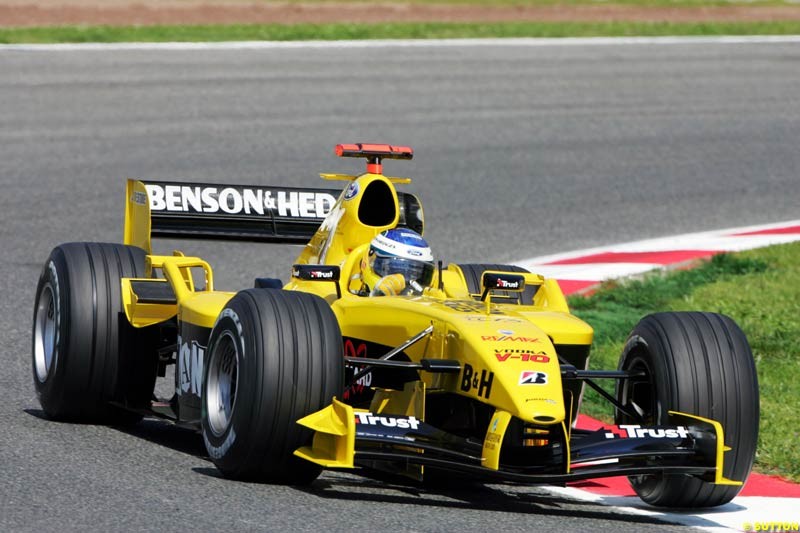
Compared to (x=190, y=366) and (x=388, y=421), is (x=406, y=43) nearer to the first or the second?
(x=190, y=366)

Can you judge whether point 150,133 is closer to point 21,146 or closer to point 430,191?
point 21,146

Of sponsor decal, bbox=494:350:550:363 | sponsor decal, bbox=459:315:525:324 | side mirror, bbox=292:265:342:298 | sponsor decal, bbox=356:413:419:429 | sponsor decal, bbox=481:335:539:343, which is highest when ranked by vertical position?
side mirror, bbox=292:265:342:298

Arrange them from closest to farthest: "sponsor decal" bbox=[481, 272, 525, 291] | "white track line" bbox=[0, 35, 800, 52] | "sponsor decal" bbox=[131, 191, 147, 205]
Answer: "sponsor decal" bbox=[481, 272, 525, 291] → "sponsor decal" bbox=[131, 191, 147, 205] → "white track line" bbox=[0, 35, 800, 52]

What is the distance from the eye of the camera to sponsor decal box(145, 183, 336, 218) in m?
9.69

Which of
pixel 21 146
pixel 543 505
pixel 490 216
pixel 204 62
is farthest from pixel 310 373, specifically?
pixel 204 62

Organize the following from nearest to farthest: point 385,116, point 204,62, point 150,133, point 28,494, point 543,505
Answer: point 28,494 < point 543,505 < point 150,133 < point 385,116 < point 204,62

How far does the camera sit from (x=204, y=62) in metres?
21.7

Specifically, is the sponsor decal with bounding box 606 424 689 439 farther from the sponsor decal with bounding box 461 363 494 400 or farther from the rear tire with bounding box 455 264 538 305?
the rear tire with bounding box 455 264 538 305

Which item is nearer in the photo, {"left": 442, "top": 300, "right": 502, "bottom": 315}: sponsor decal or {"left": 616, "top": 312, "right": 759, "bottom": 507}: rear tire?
{"left": 616, "top": 312, "right": 759, "bottom": 507}: rear tire

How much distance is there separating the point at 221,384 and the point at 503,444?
55.4 inches

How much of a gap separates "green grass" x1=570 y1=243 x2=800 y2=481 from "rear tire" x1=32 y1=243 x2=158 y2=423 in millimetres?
2530

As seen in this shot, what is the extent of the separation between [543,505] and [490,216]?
854 centimetres

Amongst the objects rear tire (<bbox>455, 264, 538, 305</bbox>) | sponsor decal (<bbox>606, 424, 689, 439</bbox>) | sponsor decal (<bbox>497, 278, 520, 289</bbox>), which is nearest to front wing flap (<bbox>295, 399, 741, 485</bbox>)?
sponsor decal (<bbox>606, 424, 689, 439</bbox>)

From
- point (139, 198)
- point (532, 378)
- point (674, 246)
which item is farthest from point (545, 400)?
point (674, 246)
